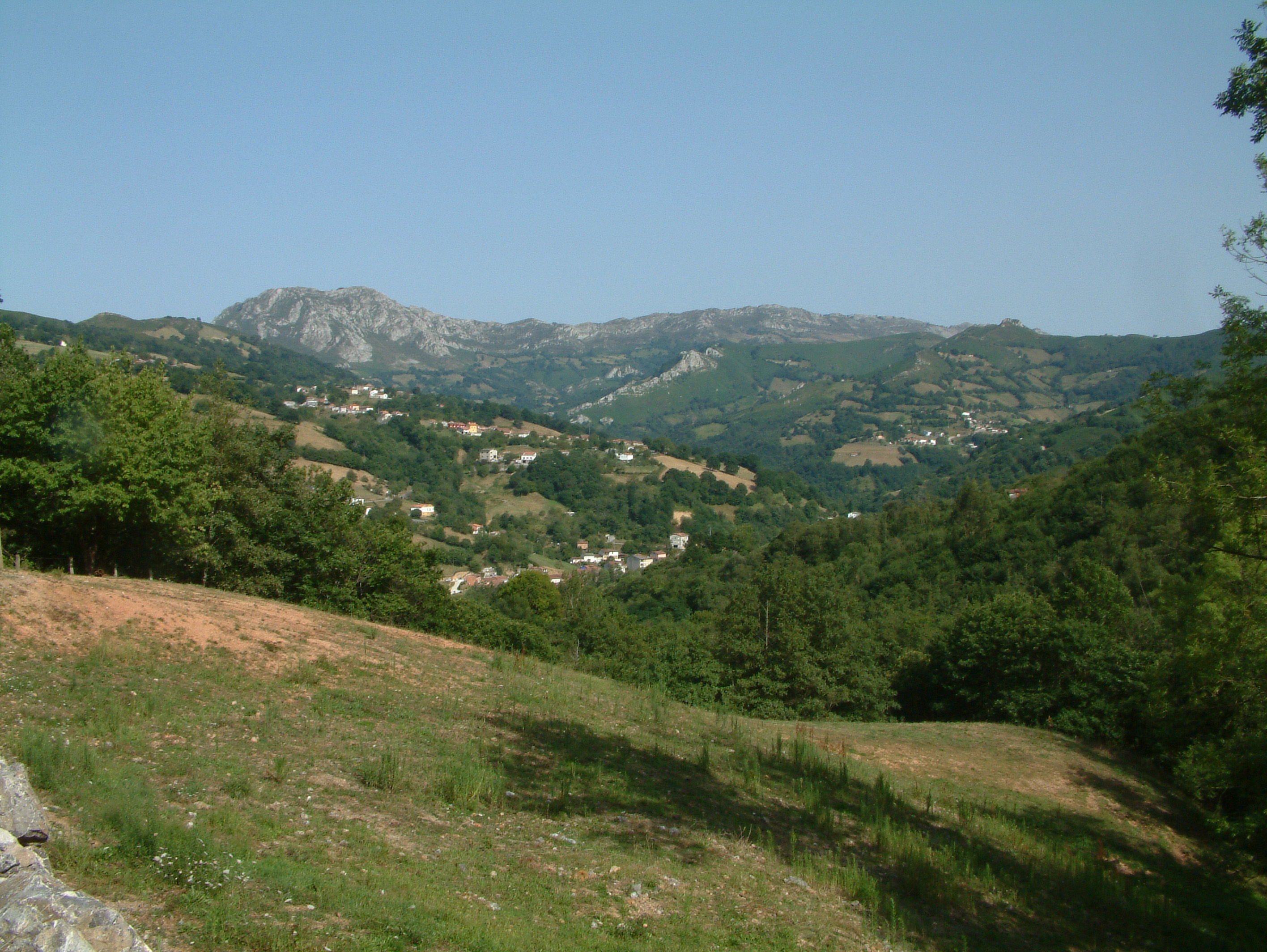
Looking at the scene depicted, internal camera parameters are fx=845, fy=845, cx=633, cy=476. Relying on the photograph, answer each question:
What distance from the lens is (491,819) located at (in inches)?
362

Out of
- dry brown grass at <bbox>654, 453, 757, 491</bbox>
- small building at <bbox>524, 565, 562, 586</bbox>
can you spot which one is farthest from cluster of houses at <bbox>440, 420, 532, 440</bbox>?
small building at <bbox>524, 565, 562, 586</bbox>

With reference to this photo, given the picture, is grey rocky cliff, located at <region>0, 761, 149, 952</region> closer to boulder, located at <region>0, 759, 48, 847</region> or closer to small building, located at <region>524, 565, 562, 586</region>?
boulder, located at <region>0, 759, 48, 847</region>

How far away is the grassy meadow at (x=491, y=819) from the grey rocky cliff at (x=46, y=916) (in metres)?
0.87

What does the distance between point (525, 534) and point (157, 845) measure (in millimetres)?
106575

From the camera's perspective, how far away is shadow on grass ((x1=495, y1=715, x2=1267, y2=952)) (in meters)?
9.53

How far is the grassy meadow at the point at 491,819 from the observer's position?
647 centimetres

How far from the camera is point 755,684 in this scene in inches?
1121

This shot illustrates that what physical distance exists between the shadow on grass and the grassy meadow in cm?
5

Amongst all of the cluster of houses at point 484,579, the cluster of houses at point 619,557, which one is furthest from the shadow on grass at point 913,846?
the cluster of houses at point 619,557

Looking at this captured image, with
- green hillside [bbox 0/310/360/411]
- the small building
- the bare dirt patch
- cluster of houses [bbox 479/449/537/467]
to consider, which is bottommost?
the small building

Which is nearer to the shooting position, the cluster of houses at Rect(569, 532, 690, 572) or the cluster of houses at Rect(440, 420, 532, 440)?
the cluster of houses at Rect(569, 532, 690, 572)

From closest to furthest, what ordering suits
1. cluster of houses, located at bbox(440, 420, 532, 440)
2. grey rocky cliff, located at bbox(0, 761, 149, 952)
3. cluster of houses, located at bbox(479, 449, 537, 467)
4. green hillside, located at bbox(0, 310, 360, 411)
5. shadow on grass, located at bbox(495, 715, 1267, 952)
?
grey rocky cliff, located at bbox(0, 761, 149, 952) < shadow on grass, located at bbox(495, 715, 1267, 952) < green hillside, located at bbox(0, 310, 360, 411) < cluster of houses, located at bbox(479, 449, 537, 467) < cluster of houses, located at bbox(440, 420, 532, 440)

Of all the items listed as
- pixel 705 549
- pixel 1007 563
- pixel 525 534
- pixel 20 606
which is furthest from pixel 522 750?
pixel 525 534

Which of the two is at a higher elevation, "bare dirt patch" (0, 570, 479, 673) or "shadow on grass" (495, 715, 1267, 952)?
"bare dirt patch" (0, 570, 479, 673)
